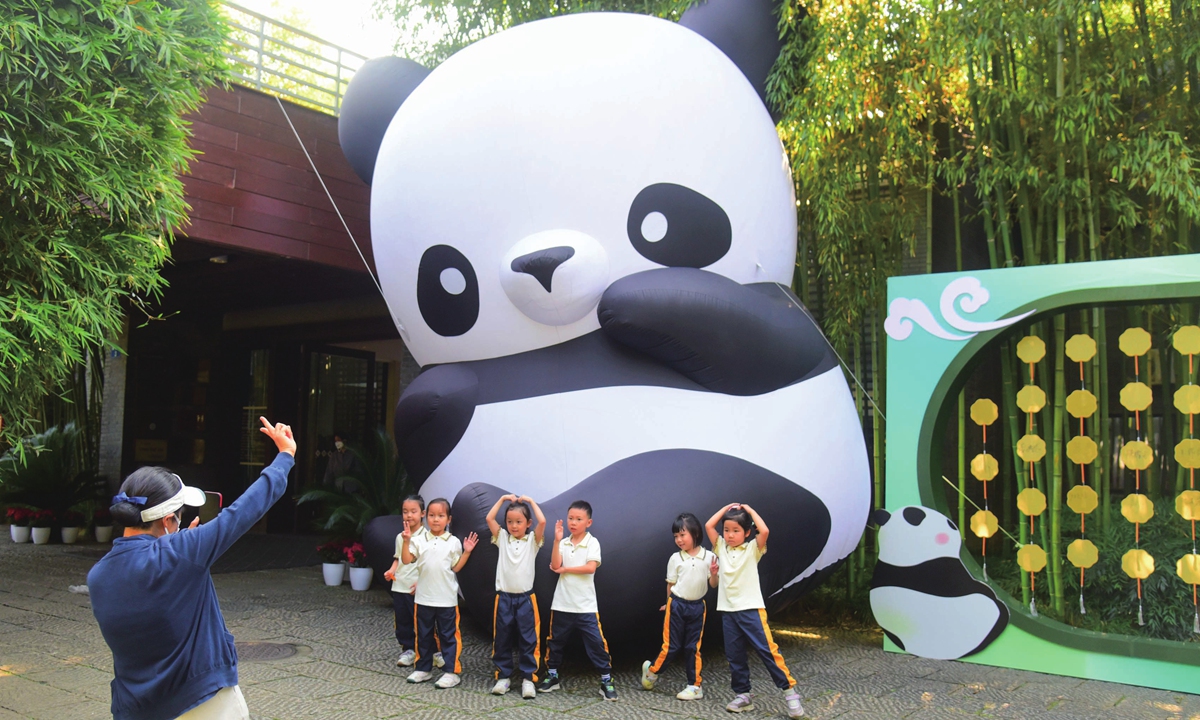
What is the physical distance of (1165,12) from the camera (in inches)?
243

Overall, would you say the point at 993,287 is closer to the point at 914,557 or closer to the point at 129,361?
the point at 914,557

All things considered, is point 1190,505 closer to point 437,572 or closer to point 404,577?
point 437,572

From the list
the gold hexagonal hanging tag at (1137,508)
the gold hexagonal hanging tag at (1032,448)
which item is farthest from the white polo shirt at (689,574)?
the gold hexagonal hanging tag at (1137,508)

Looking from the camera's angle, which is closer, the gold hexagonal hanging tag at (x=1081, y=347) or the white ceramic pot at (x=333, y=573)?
the gold hexagonal hanging tag at (x=1081, y=347)

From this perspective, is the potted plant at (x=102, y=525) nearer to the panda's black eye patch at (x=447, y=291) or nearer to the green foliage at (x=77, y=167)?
the green foliage at (x=77, y=167)

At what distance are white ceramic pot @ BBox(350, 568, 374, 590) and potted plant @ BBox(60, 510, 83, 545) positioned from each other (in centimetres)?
520

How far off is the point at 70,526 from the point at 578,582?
358 inches

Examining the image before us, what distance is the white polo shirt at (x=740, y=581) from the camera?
456 cm

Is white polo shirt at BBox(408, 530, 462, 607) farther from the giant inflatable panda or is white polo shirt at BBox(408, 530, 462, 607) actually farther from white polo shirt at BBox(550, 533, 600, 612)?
white polo shirt at BBox(550, 533, 600, 612)

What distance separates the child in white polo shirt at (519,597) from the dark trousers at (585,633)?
0.37 ft

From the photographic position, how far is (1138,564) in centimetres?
530

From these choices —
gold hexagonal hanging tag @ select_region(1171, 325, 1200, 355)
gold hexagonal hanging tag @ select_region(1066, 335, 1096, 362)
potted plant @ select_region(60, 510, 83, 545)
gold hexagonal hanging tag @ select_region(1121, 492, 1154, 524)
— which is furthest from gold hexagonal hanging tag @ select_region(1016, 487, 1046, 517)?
potted plant @ select_region(60, 510, 83, 545)

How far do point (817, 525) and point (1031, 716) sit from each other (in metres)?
1.47

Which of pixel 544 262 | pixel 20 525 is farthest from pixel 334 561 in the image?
pixel 20 525
